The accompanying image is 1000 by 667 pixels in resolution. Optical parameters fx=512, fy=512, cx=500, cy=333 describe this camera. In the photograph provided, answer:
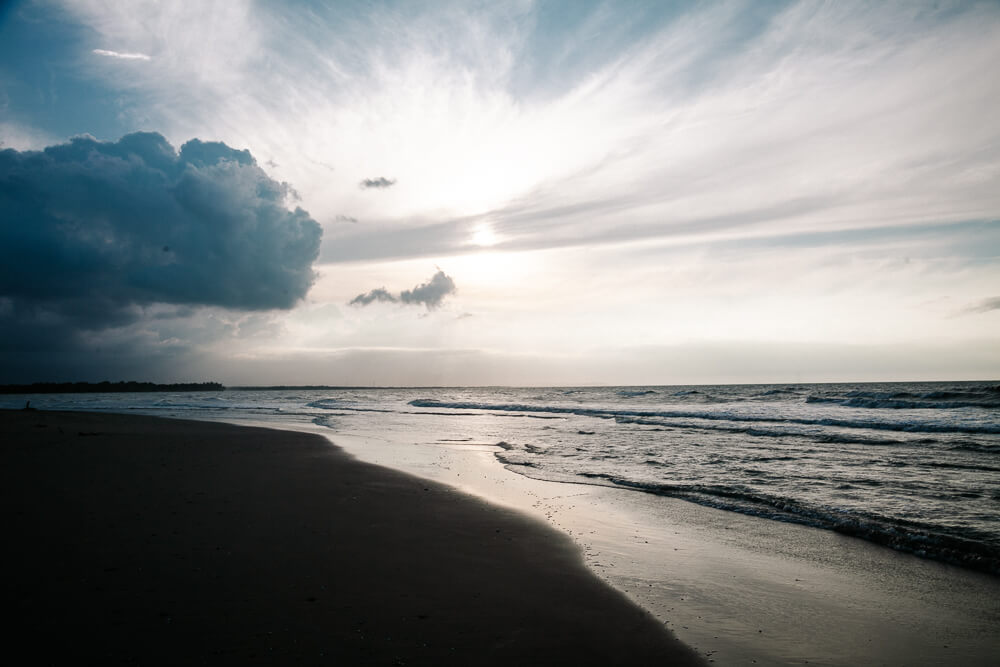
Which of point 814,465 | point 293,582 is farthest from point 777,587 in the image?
point 814,465

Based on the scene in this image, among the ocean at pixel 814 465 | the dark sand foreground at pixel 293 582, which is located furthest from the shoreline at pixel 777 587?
the ocean at pixel 814 465

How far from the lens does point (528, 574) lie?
6.47m

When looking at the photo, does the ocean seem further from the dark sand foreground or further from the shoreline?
the dark sand foreground

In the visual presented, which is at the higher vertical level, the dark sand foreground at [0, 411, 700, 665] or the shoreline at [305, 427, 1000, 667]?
the dark sand foreground at [0, 411, 700, 665]

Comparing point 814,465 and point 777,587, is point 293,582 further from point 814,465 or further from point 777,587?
point 814,465

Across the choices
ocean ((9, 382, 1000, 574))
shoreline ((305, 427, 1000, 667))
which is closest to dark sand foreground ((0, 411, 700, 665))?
shoreline ((305, 427, 1000, 667))

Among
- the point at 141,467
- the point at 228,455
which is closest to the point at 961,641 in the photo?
the point at 141,467

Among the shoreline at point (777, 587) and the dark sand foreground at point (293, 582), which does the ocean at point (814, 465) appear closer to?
the shoreline at point (777, 587)

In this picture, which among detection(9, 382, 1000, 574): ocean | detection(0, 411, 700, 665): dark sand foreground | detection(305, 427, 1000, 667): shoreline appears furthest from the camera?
detection(9, 382, 1000, 574): ocean

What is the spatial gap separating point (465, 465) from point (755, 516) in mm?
8537

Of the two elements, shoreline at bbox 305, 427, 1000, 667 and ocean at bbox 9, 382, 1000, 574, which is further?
ocean at bbox 9, 382, 1000, 574

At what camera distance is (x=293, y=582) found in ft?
18.4

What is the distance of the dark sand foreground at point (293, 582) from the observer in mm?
4316

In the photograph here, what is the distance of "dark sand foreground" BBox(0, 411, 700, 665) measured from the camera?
14.2ft
